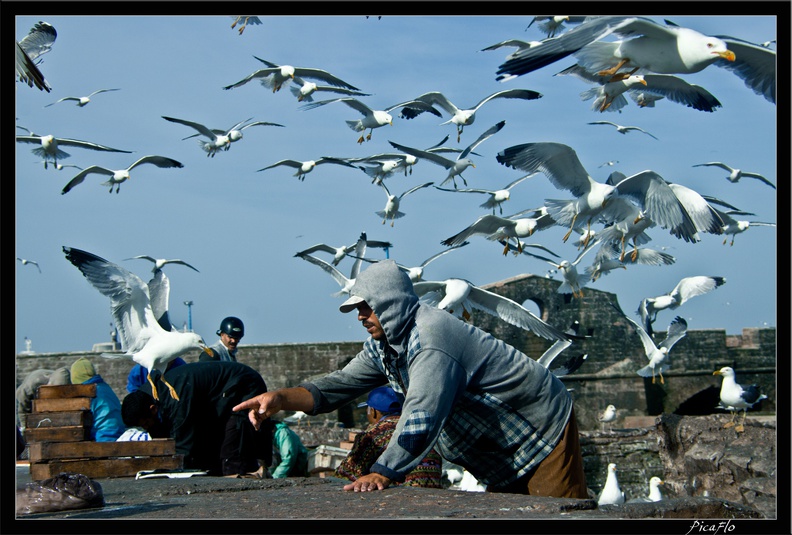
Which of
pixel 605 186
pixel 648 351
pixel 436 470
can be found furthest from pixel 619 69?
pixel 648 351

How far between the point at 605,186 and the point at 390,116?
3.93m

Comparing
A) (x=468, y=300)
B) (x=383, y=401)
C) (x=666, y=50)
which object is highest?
(x=666, y=50)

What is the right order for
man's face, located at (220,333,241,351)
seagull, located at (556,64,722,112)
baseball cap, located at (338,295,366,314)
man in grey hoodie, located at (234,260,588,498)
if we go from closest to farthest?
man in grey hoodie, located at (234,260,588,498)
baseball cap, located at (338,295,366,314)
man's face, located at (220,333,241,351)
seagull, located at (556,64,722,112)

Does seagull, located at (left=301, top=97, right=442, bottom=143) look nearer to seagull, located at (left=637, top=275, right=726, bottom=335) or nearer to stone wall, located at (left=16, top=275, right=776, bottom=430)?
seagull, located at (left=637, top=275, right=726, bottom=335)

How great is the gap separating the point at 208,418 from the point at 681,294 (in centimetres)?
872

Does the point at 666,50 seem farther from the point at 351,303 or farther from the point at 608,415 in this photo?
the point at 608,415

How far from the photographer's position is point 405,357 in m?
3.62

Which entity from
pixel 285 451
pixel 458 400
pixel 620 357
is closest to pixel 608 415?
pixel 620 357

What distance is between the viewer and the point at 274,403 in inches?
148

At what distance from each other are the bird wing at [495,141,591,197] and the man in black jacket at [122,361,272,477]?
3.76 metres

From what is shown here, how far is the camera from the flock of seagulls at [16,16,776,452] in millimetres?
6004

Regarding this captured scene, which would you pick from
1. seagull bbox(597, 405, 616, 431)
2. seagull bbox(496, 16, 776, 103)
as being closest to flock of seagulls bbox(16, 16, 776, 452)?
seagull bbox(496, 16, 776, 103)

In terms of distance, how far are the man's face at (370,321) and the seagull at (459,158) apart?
24.1 feet

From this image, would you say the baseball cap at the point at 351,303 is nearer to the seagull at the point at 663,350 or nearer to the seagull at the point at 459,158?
the seagull at the point at 459,158
